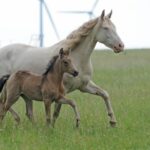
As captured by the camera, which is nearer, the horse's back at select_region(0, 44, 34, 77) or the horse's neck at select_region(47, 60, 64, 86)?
the horse's neck at select_region(47, 60, 64, 86)

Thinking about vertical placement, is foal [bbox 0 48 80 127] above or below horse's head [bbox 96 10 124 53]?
below

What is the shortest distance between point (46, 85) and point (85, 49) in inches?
51.2

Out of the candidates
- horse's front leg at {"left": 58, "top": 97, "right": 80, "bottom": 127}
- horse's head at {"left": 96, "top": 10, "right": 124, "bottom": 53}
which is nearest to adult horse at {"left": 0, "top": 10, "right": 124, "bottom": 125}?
horse's head at {"left": 96, "top": 10, "right": 124, "bottom": 53}

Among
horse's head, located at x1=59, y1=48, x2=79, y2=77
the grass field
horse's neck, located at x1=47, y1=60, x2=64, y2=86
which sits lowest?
the grass field

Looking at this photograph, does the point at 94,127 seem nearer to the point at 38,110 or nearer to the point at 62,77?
the point at 62,77

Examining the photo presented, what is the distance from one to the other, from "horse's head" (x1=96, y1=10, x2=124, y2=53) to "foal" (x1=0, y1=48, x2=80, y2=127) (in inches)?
42.1

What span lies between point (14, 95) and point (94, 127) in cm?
141

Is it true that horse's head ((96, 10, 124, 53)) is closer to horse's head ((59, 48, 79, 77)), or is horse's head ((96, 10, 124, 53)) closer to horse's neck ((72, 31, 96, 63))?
horse's neck ((72, 31, 96, 63))

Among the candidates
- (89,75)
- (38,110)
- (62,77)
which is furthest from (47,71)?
(38,110)

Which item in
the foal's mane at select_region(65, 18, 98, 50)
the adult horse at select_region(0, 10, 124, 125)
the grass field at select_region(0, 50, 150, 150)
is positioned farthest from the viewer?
the foal's mane at select_region(65, 18, 98, 50)

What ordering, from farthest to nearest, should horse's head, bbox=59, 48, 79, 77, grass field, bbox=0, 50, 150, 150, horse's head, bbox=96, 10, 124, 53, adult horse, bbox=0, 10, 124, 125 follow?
horse's head, bbox=96, 10, 124, 53 < adult horse, bbox=0, 10, 124, 125 < horse's head, bbox=59, 48, 79, 77 < grass field, bbox=0, 50, 150, 150

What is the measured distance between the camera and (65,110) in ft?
43.5

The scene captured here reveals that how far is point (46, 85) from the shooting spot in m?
9.95

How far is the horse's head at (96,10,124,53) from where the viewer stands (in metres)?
10.8
